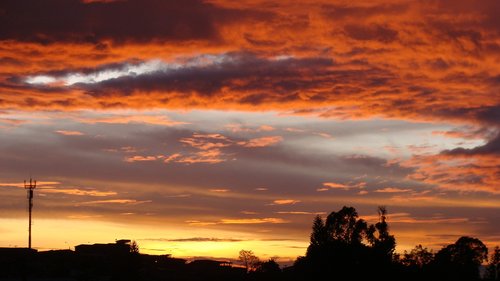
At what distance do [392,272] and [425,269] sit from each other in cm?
1037

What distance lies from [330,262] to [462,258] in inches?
1359

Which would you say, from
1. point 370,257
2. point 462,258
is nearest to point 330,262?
point 370,257

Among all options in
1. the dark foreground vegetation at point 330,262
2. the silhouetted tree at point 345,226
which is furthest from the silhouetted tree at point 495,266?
the silhouetted tree at point 345,226

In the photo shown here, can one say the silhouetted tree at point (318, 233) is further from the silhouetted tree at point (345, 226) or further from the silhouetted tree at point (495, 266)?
the silhouetted tree at point (495, 266)

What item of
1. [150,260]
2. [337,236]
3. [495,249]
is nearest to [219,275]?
[150,260]

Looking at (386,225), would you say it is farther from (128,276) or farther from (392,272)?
(128,276)

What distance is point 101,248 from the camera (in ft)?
522

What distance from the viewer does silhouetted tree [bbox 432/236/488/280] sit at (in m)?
135

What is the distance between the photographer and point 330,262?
123125 mm

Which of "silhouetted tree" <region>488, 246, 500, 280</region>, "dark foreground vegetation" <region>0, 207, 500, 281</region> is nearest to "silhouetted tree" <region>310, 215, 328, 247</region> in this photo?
"dark foreground vegetation" <region>0, 207, 500, 281</region>

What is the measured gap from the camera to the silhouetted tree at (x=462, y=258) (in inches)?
5310

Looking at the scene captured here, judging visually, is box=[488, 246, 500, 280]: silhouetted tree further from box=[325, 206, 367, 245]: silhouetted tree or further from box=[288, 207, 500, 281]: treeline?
box=[325, 206, 367, 245]: silhouetted tree

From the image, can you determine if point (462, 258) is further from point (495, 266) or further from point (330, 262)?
point (330, 262)

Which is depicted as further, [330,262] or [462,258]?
[462,258]
